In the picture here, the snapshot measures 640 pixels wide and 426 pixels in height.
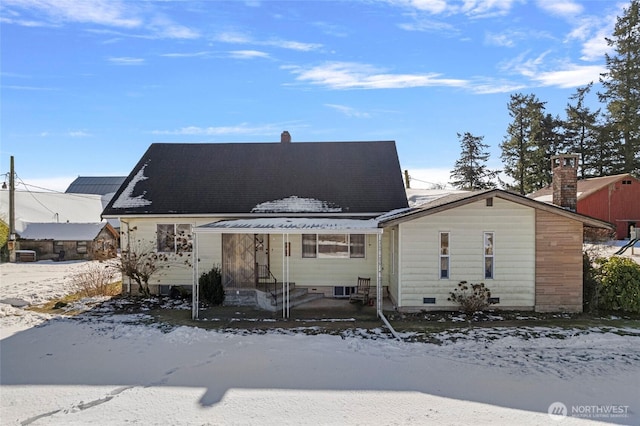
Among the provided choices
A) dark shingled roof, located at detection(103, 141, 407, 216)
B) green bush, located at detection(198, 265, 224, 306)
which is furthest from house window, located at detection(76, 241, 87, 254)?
green bush, located at detection(198, 265, 224, 306)

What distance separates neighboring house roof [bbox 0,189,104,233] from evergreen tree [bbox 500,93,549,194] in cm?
4193

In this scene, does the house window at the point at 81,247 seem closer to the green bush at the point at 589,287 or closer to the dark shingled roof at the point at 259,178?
the dark shingled roof at the point at 259,178

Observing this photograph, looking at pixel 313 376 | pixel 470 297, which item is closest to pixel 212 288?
pixel 313 376

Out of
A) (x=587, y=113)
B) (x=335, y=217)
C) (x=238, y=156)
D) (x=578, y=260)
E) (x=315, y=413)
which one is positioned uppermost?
(x=587, y=113)

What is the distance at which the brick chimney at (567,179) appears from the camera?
13.3m

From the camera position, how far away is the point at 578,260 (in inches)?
459

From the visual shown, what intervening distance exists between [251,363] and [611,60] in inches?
1798

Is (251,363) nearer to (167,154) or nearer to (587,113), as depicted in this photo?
(167,154)

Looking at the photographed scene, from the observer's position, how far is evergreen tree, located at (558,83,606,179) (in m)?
39.6

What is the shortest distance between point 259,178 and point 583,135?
3789 centimetres

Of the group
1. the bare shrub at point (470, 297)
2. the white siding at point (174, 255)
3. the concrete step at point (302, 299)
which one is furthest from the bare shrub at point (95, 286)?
the bare shrub at point (470, 297)

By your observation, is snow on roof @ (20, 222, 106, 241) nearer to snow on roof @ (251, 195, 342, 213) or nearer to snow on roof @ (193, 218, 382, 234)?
snow on roof @ (251, 195, 342, 213)

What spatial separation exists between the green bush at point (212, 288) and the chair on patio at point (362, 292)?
4.29 m

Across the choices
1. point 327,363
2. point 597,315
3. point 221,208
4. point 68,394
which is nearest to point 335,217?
point 221,208
